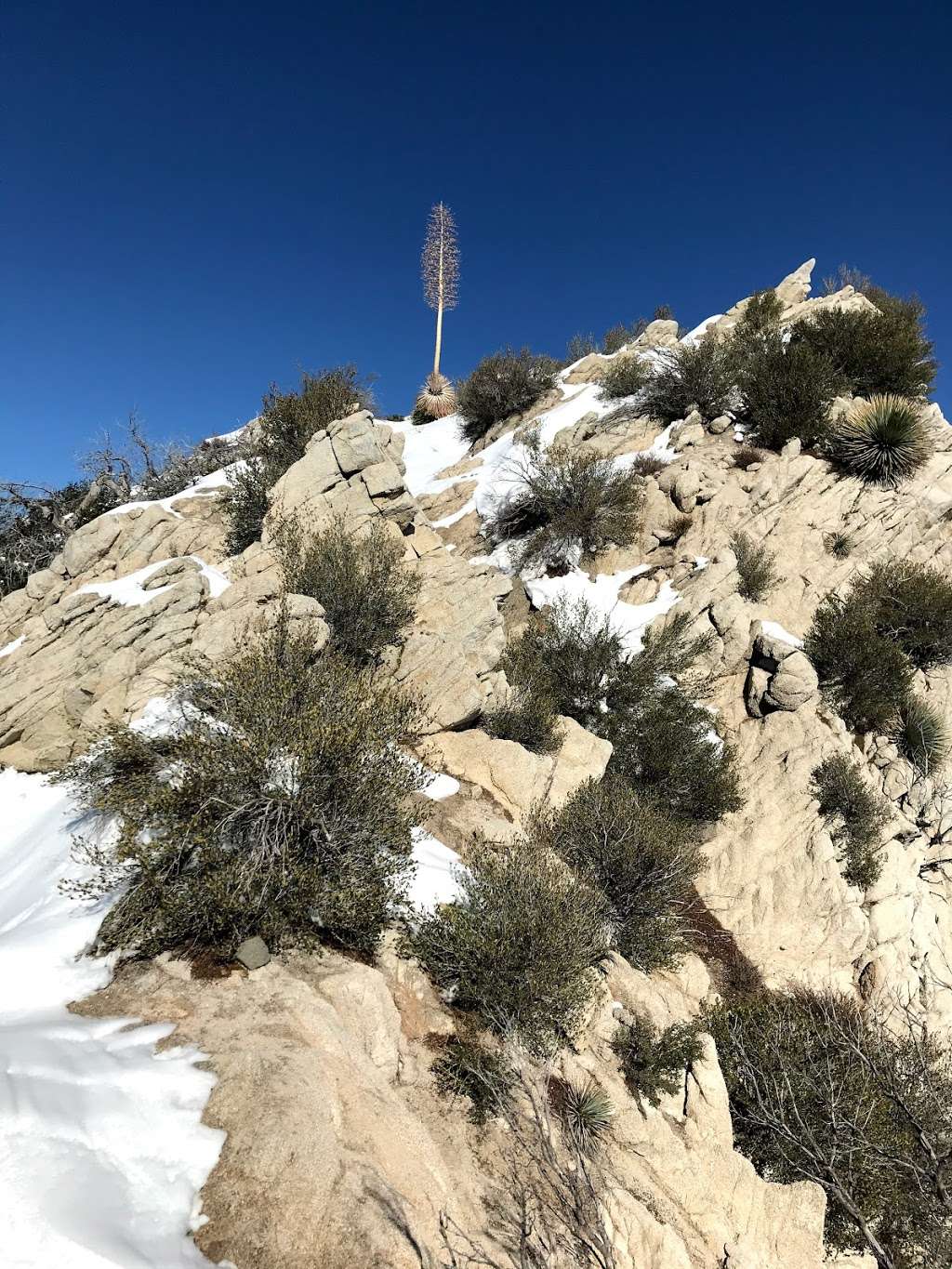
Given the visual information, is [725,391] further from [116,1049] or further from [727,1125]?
[116,1049]

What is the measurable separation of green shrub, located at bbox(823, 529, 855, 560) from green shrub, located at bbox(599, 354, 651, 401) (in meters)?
8.55

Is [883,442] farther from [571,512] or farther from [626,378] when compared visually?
[626,378]

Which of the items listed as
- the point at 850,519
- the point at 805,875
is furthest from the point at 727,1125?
the point at 850,519

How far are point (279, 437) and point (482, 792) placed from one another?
45.2 feet

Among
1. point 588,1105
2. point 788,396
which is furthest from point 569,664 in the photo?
point 788,396

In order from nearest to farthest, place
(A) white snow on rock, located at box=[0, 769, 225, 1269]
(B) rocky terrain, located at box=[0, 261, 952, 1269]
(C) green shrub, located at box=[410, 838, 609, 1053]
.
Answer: (A) white snow on rock, located at box=[0, 769, 225, 1269] → (B) rocky terrain, located at box=[0, 261, 952, 1269] → (C) green shrub, located at box=[410, 838, 609, 1053]

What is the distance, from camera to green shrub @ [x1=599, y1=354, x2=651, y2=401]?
19.2 m

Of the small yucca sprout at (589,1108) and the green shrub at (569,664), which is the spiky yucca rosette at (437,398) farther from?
the small yucca sprout at (589,1108)

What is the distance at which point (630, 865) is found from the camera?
811 centimetres

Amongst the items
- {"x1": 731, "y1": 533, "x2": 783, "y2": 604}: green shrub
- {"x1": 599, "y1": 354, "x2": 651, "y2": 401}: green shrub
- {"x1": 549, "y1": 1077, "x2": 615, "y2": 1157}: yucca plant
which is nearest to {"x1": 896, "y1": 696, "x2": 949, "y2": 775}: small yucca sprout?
{"x1": 731, "y1": 533, "x2": 783, "y2": 604}: green shrub

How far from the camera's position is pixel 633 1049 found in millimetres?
6277

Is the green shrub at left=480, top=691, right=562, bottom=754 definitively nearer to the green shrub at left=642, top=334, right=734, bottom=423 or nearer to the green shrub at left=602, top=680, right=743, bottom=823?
the green shrub at left=602, top=680, right=743, bottom=823

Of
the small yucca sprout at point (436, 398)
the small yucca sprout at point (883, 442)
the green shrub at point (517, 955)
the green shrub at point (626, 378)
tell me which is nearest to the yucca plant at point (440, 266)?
the small yucca sprout at point (436, 398)

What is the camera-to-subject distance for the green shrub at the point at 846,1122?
6238mm
